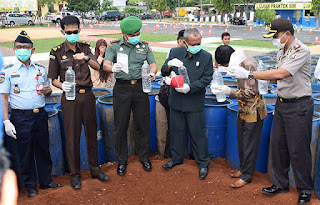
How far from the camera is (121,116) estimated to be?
15.6ft

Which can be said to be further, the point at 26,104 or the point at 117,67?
the point at 117,67

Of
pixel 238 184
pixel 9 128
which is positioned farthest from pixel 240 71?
pixel 9 128

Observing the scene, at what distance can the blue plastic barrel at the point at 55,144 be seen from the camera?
468 centimetres

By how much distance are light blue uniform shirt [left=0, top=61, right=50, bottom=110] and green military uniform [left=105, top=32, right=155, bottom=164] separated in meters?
1.06

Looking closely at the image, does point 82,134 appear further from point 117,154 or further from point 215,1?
point 215,1

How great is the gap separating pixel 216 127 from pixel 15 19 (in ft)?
139

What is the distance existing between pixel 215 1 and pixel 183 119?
43.2 meters

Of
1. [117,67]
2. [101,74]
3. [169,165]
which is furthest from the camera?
[101,74]

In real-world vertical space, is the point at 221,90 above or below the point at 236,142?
above

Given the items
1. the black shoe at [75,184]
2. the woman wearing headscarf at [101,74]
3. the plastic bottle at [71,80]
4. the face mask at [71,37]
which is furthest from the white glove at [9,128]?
the woman wearing headscarf at [101,74]

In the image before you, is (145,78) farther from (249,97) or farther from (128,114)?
(249,97)

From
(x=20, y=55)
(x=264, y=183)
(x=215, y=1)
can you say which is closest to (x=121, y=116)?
(x=20, y=55)

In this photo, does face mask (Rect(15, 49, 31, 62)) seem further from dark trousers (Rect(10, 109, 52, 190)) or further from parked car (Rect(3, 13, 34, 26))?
parked car (Rect(3, 13, 34, 26))

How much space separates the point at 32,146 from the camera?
14.1 ft
